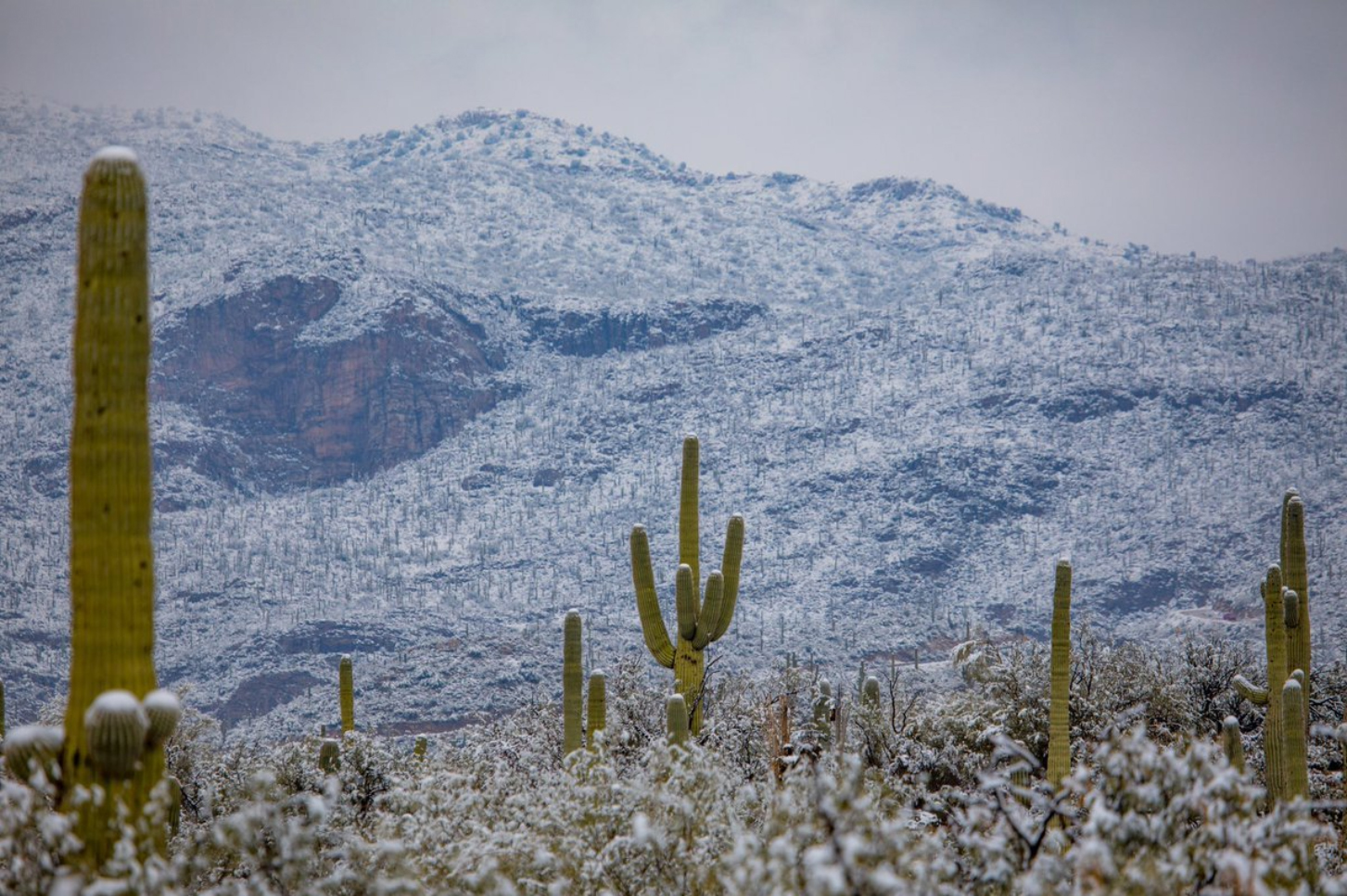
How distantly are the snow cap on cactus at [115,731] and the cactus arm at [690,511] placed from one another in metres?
8.89

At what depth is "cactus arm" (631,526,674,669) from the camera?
14.3 meters

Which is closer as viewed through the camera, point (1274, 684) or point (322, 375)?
point (1274, 684)

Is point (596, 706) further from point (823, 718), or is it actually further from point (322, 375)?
point (322, 375)

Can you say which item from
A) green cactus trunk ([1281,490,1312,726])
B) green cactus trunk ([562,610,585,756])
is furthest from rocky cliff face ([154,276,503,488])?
green cactus trunk ([1281,490,1312,726])

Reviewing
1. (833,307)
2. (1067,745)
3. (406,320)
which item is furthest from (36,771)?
(833,307)

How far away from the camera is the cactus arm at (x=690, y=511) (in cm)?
1465

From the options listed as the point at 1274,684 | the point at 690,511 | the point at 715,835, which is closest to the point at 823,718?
the point at 690,511

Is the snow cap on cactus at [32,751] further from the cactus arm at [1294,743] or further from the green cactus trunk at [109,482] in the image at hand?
the cactus arm at [1294,743]

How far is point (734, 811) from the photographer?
778 centimetres

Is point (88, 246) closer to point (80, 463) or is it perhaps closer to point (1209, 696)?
point (80, 463)

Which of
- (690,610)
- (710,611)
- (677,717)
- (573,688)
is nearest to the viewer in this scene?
(677,717)

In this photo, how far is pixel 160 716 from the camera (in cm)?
578

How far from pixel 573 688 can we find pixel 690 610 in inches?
54.1

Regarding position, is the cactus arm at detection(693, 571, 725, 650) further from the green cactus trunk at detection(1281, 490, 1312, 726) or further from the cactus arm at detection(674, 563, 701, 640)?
the green cactus trunk at detection(1281, 490, 1312, 726)
